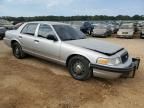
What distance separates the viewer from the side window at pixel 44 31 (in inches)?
236

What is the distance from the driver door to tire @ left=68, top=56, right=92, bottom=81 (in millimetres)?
585

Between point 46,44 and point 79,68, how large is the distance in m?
1.39

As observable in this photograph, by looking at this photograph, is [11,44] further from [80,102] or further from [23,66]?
[80,102]

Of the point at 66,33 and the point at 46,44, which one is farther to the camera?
the point at 66,33

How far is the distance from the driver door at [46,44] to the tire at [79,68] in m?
0.59

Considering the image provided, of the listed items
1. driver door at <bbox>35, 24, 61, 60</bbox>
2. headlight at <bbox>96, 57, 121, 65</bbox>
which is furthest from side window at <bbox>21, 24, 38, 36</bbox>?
headlight at <bbox>96, 57, 121, 65</bbox>

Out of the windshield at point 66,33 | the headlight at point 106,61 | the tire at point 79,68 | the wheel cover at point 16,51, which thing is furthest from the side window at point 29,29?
the headlight at point 106,61

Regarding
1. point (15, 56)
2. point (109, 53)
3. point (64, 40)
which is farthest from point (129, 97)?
point (15, 56)

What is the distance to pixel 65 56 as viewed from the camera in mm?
5430

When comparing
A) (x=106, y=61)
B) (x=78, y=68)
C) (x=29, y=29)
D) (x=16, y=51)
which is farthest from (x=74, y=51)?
(x=16, y=51)

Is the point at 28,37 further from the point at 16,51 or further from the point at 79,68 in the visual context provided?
the point at 79,68

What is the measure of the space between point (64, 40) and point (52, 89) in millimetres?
1667

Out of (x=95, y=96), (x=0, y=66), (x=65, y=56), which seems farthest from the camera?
(x=0, y=66)

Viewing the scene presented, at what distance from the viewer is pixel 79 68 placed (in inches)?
204
